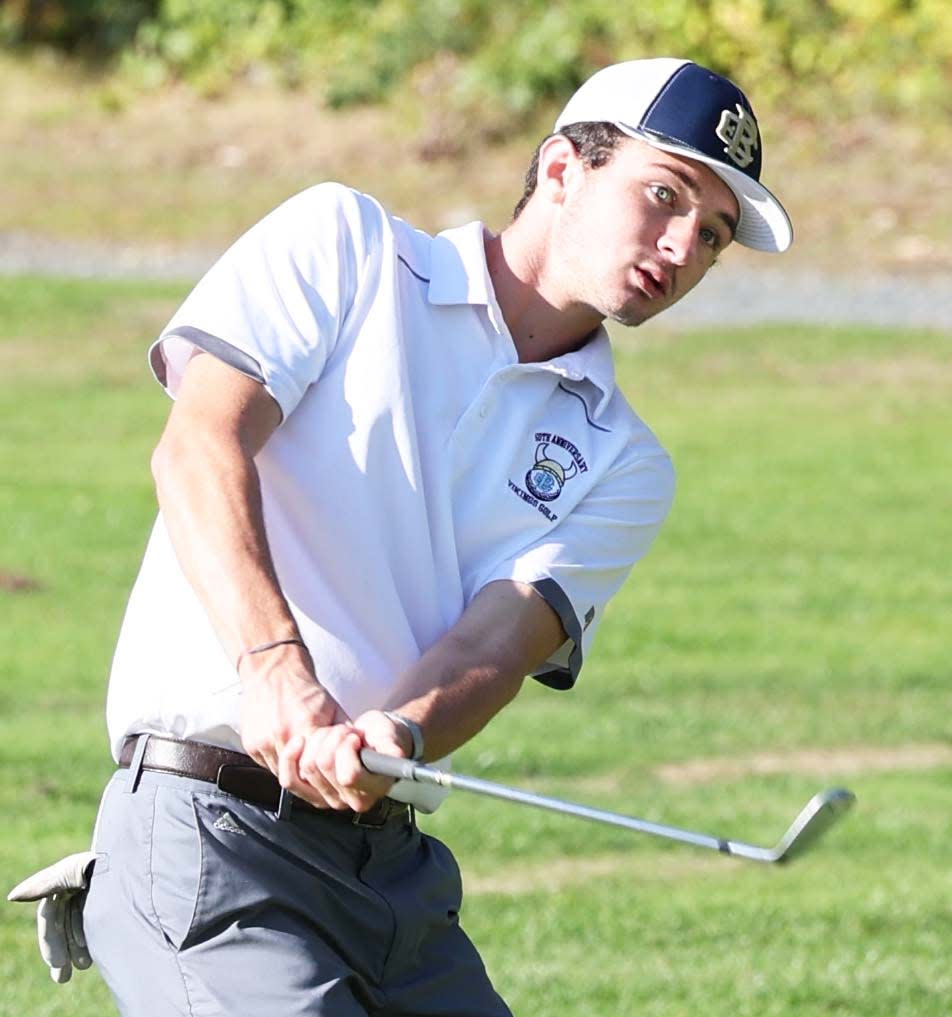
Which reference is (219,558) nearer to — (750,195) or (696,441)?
(750,195)

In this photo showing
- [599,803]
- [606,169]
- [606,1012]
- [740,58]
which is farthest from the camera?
[740,58]

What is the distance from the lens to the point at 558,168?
357 centimetres

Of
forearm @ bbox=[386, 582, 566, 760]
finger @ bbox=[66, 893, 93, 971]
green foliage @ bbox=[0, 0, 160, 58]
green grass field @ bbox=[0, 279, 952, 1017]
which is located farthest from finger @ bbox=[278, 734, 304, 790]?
green foliage @ bbox=[0, 0, 160, 58]

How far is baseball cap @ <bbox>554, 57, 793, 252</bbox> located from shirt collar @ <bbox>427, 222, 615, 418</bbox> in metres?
0.24

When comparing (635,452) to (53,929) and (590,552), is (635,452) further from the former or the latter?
(53,929)

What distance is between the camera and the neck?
356 centimetres

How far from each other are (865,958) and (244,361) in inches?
131

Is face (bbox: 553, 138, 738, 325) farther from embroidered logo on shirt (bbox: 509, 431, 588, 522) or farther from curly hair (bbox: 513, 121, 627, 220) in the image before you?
embroidered logo on shirt (bbox: 509, 431, 588, 522)

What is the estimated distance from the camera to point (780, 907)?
6.43 metres

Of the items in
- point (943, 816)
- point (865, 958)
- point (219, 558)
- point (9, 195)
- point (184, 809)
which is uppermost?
point (219, 558)

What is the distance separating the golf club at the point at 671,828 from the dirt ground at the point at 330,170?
16.3 metres

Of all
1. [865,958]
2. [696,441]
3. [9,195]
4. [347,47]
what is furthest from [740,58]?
[865,958]

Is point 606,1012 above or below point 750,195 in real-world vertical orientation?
below

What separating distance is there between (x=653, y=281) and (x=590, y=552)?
43 cm
